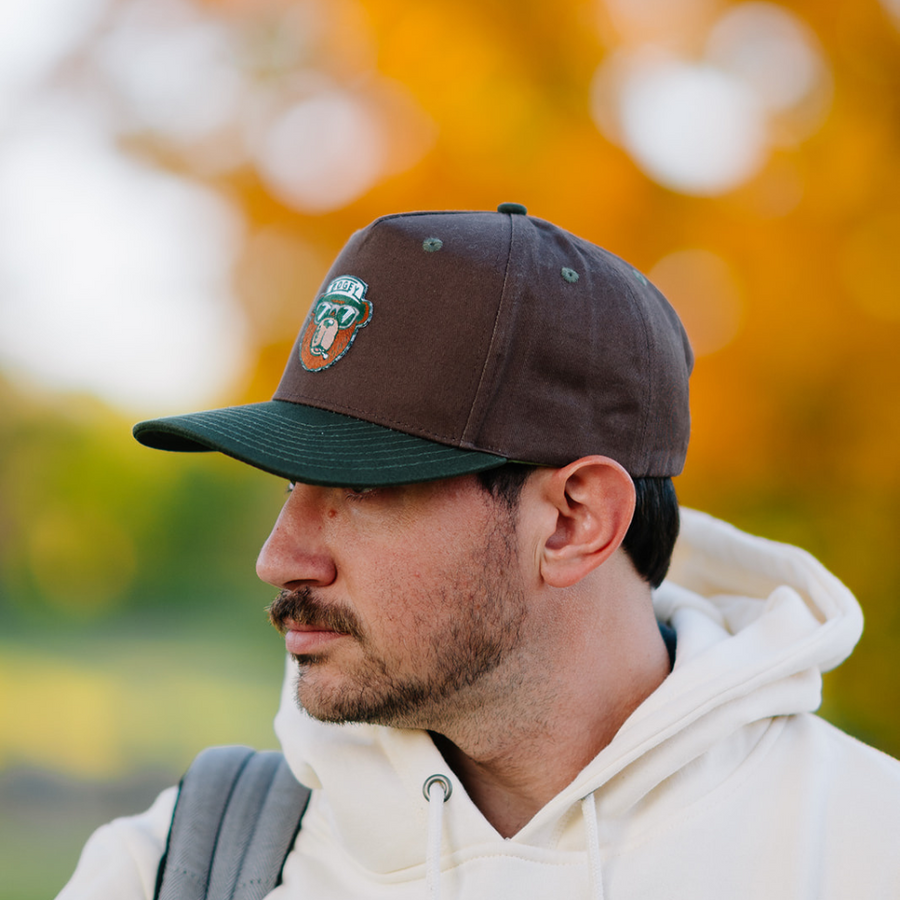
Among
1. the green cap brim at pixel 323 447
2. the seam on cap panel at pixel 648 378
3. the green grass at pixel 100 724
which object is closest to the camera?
the green cap brim at pixel 323 447

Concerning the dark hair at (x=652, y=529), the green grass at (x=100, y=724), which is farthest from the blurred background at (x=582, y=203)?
the dark hair at (x=652, y=529)

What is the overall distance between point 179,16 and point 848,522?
421 centimetres

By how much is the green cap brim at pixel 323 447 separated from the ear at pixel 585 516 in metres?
0.17

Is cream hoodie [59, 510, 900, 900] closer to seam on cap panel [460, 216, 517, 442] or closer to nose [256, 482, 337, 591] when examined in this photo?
nose [256, 482, 337, 591]

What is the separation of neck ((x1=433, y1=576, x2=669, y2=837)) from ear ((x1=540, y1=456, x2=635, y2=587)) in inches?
4.0

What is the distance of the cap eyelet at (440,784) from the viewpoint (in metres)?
1.58

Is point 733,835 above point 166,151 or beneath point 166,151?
beneath

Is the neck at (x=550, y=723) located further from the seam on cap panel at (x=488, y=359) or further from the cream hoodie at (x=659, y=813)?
the seam on cap panel at (x=488, y=359)

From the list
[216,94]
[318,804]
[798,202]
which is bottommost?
[318,804]

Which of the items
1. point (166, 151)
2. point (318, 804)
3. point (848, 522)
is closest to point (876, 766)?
point (318, 804)

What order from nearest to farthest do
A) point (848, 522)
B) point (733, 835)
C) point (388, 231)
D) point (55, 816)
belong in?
point (733, 835) → point (388, 231) → point (848, 522) → point (55, 816)

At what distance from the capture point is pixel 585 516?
63.6 inches

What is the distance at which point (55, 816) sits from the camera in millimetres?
4609

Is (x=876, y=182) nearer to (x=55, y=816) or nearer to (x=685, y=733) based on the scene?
(x=685, y=733)
